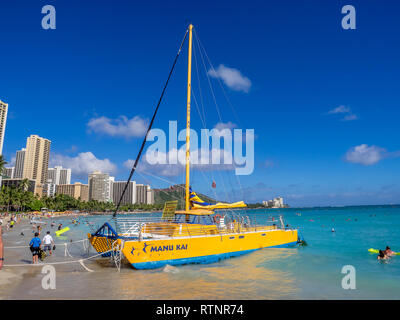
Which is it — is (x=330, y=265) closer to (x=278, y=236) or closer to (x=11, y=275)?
(x=278, y=236)

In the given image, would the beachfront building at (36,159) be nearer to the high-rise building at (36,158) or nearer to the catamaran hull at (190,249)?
the high-rise building at (36,158)

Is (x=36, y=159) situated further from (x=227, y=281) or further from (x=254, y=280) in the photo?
(x=254, y=280)

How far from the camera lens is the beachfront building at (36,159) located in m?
186

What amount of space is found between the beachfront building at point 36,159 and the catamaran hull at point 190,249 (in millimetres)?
197807

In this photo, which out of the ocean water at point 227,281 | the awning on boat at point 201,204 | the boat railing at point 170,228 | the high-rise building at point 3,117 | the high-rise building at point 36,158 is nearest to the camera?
the ocean water at point 227,281

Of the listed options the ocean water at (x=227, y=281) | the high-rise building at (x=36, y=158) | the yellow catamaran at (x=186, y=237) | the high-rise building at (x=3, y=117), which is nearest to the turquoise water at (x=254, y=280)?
the ocean water at (x=227, y=281)

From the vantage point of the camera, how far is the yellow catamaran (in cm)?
1262

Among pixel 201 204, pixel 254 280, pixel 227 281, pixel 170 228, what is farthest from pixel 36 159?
pixel 254 280

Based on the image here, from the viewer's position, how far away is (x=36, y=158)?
18838cm


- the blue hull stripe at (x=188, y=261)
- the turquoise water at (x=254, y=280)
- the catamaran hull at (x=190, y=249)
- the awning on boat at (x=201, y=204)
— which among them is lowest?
the turquoise water at (x=254, y=280)

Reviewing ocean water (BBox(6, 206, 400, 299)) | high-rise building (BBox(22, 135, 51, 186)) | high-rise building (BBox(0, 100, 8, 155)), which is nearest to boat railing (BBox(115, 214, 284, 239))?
ocean water (BBox(6, 206, 400, 299))

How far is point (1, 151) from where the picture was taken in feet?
338
